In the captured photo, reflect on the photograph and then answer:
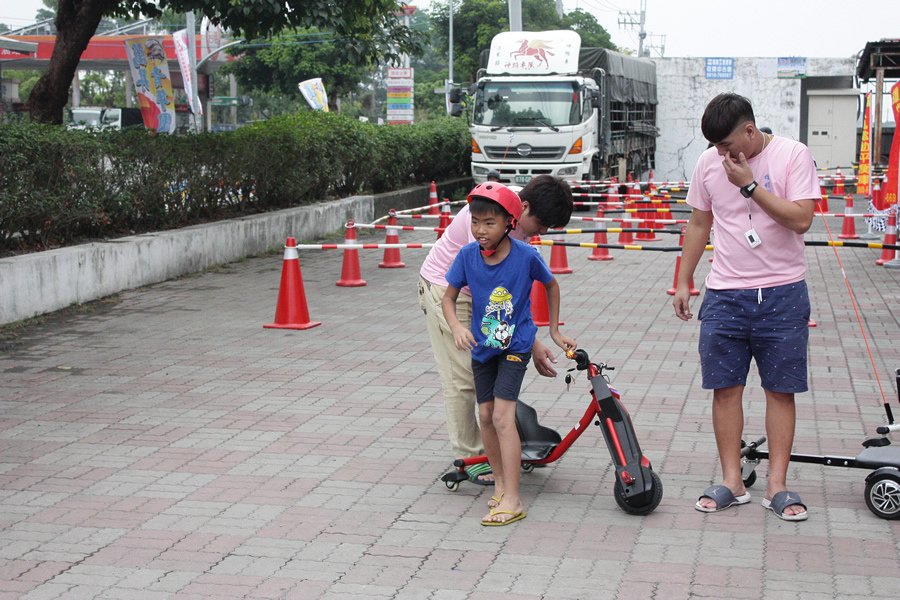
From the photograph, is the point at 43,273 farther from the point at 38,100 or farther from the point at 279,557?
the point at 279,557

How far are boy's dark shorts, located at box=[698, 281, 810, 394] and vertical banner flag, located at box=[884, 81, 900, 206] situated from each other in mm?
9397

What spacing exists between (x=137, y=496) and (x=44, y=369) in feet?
10.8

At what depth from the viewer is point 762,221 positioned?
5109 mm

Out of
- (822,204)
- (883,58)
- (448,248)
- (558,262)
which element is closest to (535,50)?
(822,204)

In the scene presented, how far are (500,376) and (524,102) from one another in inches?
795

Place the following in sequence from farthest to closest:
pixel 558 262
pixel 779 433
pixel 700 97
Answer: pixel 700 97 → pixel 558 262 → pixel 779 433

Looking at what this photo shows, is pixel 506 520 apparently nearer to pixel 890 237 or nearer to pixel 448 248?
pixel 448 248

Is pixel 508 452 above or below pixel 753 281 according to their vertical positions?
below

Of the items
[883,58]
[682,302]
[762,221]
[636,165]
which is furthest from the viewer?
[636,165]

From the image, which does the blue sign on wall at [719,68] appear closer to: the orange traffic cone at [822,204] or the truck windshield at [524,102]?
the truck windshield at [524,102]

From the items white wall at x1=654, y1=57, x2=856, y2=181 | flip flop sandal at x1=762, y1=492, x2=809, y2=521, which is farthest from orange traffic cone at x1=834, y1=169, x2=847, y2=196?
flip flop sandal at x1=762, y1=492, x2=809, y2=521

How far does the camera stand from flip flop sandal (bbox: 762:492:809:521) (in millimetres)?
5074

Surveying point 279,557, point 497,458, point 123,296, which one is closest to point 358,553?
point 279,557

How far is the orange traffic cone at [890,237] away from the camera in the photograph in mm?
13964
